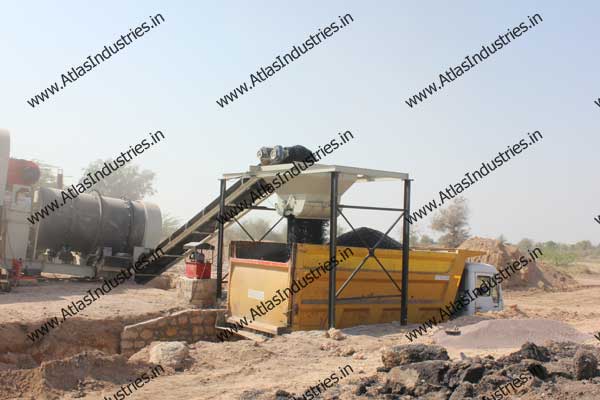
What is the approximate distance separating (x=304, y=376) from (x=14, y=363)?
541 cm

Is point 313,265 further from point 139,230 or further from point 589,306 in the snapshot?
point 589,306

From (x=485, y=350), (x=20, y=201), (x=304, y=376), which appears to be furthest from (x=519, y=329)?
(x=20, y=201)

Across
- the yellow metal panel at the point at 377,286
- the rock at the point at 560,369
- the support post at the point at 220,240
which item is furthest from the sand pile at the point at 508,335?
the support post at the point at 220,240

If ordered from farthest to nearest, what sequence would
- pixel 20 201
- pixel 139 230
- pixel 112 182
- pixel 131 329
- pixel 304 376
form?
pixel 112 182, pixel 139 230, pixel 20 201, pixel 131 329, pixel 304 376

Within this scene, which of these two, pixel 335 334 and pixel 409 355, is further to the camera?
pixel 335 334

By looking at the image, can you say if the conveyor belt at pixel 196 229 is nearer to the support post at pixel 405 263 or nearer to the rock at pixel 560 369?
the support post at pixel 405 263

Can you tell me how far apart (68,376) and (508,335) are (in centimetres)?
689

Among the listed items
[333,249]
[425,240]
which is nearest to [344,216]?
[333,249]

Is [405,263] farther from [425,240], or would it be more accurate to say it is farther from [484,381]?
[425,240]

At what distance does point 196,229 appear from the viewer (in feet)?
55.9

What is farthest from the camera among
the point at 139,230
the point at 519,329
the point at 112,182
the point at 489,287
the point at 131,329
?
the point at 112,182

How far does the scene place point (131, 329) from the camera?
38.3ft

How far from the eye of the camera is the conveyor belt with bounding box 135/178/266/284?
1526cm

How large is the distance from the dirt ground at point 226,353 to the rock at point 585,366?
1.06 ft
